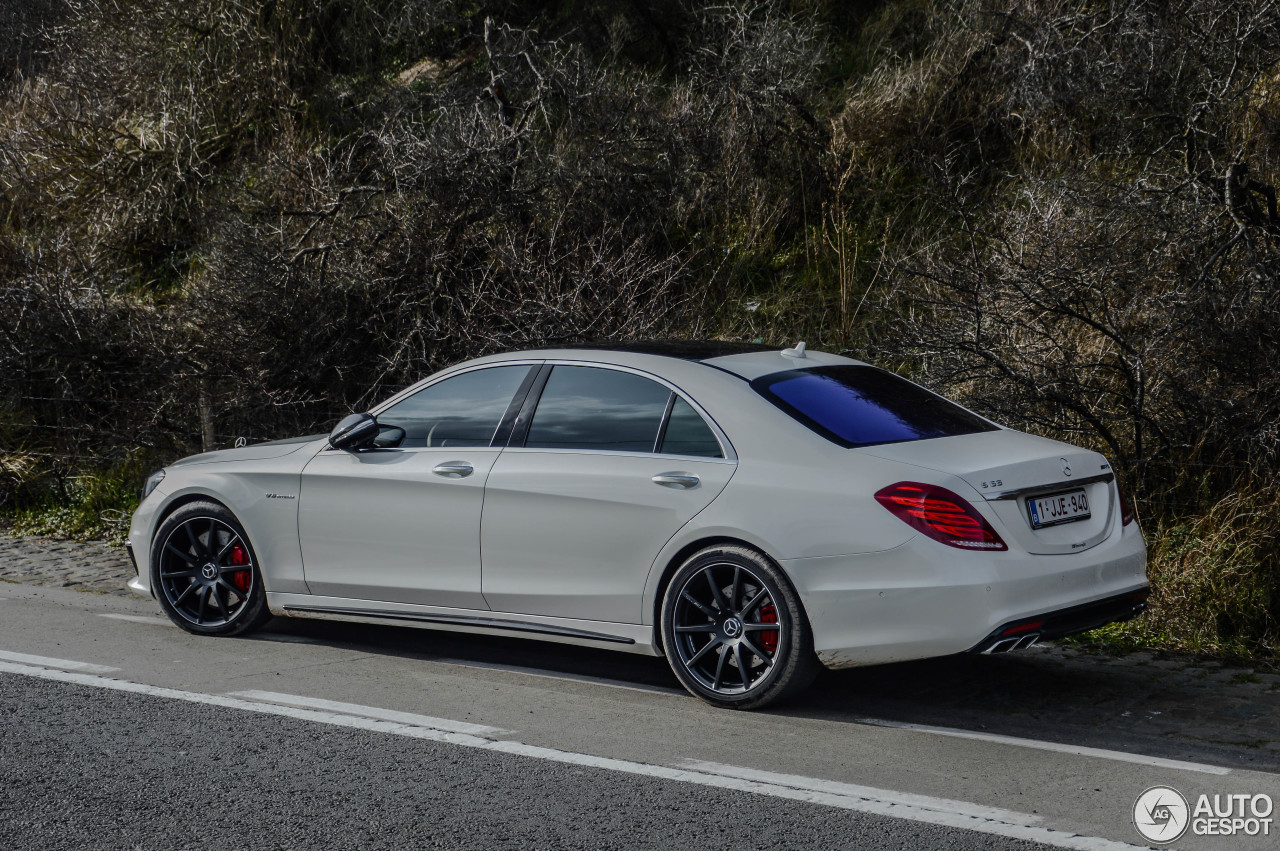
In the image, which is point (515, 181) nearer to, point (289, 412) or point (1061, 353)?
point (289, 412)

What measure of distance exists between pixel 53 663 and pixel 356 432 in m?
1.88

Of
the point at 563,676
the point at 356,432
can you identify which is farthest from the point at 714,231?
the point at 563,676

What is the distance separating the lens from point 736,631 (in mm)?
5672

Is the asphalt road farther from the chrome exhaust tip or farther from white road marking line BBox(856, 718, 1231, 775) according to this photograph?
the chrome exhaust tip

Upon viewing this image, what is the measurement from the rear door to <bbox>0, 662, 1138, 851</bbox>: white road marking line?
0.94 metres

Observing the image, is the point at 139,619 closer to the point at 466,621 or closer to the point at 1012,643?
the point at 466,621

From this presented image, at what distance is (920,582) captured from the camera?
17.0 ft

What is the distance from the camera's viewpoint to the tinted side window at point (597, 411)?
20.0ft

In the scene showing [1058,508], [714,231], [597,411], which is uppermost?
[714,231]

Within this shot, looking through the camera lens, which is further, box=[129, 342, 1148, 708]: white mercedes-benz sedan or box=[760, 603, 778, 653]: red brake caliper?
box=[760, 603, 778, 653]: red brake caliper

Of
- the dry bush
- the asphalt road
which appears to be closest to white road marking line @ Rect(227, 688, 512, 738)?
the asphalt road

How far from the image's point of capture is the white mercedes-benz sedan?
5289 mm

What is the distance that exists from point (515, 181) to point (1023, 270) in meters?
5.09

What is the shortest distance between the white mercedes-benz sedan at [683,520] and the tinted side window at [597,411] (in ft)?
0.04
